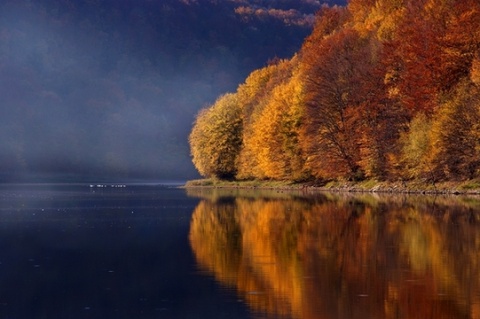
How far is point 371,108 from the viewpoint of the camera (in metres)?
71.2

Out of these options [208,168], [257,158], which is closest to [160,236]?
[257,158]

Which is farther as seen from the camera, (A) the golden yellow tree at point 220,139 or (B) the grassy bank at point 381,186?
(A) the golden yellow tree at point 220,139

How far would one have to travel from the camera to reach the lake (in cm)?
1666

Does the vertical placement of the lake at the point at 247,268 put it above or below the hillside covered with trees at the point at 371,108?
below

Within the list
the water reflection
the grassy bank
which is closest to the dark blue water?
the water reflection

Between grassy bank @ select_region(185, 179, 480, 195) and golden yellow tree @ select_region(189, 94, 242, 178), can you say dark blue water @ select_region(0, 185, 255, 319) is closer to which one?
grassy bank @ select_region(185, 179, 480, 195)

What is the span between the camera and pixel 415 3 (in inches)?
2980

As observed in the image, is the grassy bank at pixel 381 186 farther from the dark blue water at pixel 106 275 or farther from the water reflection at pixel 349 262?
the dark blue water at pixel 106 275

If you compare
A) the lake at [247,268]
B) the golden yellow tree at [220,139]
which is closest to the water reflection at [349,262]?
the lake at [247,268]

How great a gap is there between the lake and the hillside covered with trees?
21.3 m

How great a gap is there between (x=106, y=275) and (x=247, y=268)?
3.31 m

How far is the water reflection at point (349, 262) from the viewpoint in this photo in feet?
54.9

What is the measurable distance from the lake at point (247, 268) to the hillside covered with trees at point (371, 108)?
837 inches

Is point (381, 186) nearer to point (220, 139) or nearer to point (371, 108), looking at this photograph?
point (371, 108)
